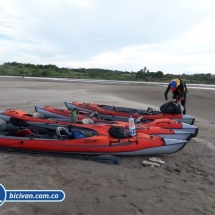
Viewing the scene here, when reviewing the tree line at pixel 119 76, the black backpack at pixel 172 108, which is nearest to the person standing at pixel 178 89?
the black backpack at pixel 172 108

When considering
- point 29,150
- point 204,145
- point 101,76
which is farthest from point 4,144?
point 101,76

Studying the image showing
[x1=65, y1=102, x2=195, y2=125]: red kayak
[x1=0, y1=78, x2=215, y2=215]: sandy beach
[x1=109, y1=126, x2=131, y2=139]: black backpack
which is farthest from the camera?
[x1=65, y1=102, x2=195, y2=125]: red kayak

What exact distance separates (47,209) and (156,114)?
5812mm

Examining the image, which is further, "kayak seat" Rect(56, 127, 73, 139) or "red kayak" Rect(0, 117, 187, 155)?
"kayak seat" Rect(56, 127, 73, 139)

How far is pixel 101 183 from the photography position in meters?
3.86

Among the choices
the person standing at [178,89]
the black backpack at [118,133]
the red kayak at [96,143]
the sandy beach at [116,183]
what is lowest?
the sandy beach at [116,183]

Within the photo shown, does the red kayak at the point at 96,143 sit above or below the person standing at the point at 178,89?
below

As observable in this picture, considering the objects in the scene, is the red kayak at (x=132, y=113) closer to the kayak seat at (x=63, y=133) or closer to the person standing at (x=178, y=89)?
the person standing at (x=178, y=89)

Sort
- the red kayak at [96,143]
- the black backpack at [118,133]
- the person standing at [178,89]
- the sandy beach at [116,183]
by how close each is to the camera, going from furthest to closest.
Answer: the person standing at [178,89]
the black backpack at [118,133]
the red kayak at [96,143]
the sandy beach at [116,183]

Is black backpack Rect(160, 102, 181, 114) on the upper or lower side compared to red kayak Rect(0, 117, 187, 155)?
upper

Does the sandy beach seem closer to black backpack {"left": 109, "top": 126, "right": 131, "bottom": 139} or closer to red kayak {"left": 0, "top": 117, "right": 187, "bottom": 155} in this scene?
red kayak {"left": 0, "top": 117, "right": 187, "bottom": 155}

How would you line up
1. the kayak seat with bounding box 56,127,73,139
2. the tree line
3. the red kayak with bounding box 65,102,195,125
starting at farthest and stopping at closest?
the tree line → the red kayak with bounding box 65,102,195,125 → the kayak seat with bounding box 56,127,73,139

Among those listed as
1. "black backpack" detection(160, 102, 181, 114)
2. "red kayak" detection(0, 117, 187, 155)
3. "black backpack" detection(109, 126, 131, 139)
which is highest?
"black backpack" detection(160, 102, 181, 114)

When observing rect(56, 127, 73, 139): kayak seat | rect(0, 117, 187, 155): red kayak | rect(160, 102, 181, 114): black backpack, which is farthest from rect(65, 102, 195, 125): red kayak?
rect(56, 127, 73, 139): kayak seat
